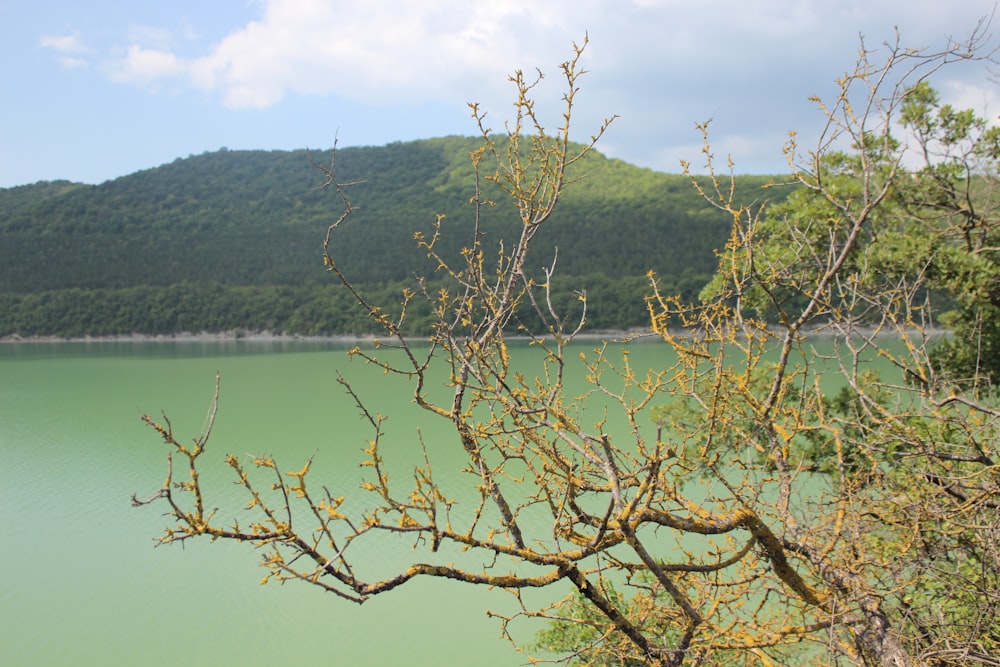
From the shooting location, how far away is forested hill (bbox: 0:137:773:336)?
4491 cm

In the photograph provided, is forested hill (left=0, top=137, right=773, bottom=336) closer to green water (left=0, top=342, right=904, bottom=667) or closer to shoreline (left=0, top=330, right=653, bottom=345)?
shoreline (left=0, top=330, right=653, bottom=345)

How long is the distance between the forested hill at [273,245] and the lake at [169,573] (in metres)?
24.1

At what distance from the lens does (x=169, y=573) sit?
798cm

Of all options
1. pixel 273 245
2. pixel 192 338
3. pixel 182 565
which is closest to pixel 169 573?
pixel 182 565

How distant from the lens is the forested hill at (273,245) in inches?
1768

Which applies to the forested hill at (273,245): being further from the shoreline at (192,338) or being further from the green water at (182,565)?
the green water at (182,565)

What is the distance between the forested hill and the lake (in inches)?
949

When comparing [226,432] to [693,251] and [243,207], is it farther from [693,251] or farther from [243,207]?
[243,207]

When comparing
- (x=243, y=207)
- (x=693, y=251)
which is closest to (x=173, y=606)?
(x=693, y=251)

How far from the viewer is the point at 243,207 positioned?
217 ft

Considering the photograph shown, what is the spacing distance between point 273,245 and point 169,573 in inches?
2033

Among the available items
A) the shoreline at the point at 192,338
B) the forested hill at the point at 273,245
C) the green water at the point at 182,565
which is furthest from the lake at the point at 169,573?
the shoreline at the point at 192,338

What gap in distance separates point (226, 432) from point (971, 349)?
41.7ft

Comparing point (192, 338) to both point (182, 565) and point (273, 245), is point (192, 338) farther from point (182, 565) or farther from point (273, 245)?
point (182, 565)
